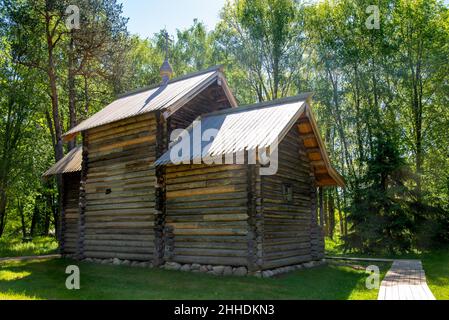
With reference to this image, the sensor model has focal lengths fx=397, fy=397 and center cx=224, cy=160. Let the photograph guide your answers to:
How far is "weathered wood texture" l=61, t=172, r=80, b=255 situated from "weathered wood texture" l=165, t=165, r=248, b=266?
275 inches

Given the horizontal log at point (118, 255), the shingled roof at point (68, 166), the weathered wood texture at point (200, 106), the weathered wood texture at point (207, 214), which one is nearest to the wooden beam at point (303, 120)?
the weathered wood texture at point (207, 214)

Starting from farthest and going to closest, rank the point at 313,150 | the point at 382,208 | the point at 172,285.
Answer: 1. the point at 382,208
2. the point at 313,150
3. the point at 172,285

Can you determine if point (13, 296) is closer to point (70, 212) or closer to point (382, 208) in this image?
point (70, 212)

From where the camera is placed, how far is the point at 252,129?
12.7m

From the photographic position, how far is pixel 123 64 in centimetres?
2455

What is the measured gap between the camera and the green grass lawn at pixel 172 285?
952 cm

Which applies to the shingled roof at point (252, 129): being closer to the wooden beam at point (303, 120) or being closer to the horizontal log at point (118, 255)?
the wooden beam at point (303, 120)

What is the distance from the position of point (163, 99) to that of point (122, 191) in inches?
153

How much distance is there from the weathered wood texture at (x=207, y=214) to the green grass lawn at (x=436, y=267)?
206 inches

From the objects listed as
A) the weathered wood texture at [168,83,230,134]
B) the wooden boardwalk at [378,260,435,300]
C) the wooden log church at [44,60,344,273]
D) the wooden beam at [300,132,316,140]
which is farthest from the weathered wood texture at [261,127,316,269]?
the weathered wood texture at [168,83,230,134]

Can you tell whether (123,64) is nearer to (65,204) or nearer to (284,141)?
(65,204)

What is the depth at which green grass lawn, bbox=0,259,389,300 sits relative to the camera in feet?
31.2

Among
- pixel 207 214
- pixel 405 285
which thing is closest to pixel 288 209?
pixel 207 214
